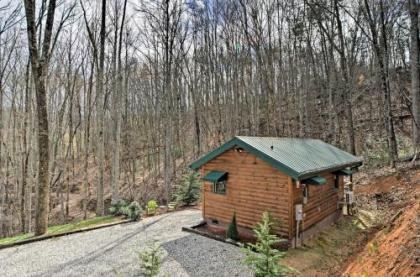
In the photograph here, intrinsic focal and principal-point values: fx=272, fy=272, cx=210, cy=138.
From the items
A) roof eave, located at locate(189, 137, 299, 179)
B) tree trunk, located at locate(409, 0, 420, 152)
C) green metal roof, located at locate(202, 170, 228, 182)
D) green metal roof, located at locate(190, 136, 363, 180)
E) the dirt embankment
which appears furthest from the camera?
tree trunk, located at locate(409, 0, 420, 152)

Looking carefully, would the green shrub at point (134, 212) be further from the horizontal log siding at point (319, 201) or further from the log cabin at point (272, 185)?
the horizontal log siding at point (319, 201)

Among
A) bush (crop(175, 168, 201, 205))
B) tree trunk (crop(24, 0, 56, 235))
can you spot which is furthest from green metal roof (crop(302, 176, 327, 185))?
tree trunk (crop(24, 0, 56, 235))

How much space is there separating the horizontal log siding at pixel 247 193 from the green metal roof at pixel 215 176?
0.17 m

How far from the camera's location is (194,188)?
13.7m

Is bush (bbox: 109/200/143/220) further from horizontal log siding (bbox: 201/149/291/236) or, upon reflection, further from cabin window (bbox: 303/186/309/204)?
cabin window (bbox: 303/186/309/204)

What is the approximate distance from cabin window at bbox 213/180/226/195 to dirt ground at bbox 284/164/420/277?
273 centimetres

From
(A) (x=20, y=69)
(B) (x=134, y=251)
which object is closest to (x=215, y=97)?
(A) (x=20, y=69)

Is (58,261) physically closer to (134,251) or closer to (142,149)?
(134,251)

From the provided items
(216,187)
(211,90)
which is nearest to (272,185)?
(216,187)

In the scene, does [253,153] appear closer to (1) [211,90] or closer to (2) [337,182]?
(2) [337,182]

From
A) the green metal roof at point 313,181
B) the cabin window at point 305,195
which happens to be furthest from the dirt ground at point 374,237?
the green metal roof at point 313,181

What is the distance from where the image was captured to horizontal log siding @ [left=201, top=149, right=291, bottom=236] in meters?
7.50

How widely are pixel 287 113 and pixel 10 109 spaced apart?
20.4m

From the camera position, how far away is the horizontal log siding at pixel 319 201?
311 inches
